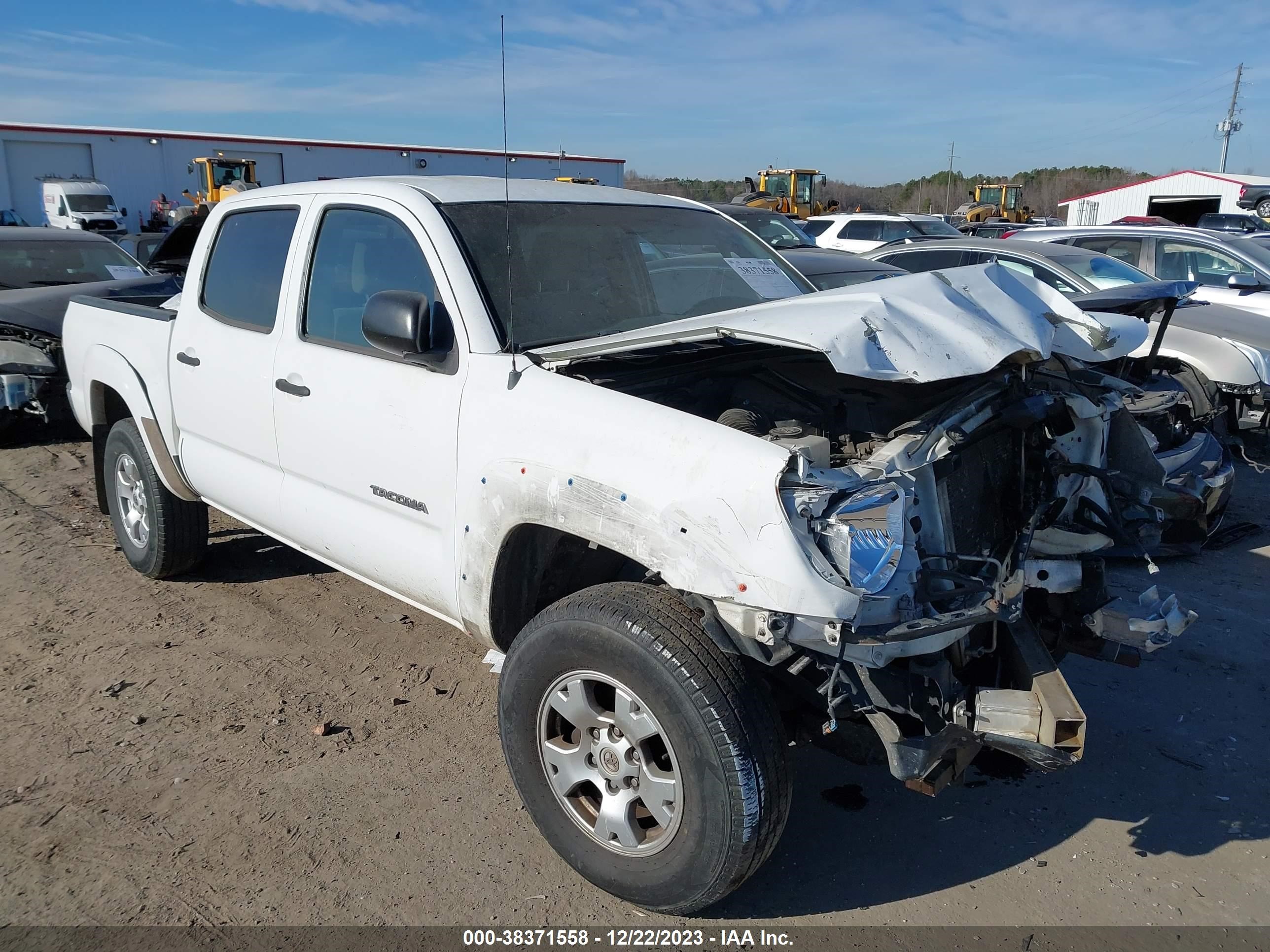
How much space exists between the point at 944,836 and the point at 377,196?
2993 mm

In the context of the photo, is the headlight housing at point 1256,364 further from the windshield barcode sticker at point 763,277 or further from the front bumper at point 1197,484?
the windshield barcode sticker at point 763,277

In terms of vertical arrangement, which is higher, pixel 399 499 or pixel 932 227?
pixel 932 227

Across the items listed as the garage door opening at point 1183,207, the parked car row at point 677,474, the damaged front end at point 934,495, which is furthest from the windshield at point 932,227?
the damaged front end at point 934,495

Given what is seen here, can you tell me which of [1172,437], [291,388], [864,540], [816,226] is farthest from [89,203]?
[864,540]

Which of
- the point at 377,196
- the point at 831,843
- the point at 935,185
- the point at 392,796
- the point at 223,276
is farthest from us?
the point at 935,185

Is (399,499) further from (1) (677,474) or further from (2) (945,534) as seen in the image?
(2) (945,534)

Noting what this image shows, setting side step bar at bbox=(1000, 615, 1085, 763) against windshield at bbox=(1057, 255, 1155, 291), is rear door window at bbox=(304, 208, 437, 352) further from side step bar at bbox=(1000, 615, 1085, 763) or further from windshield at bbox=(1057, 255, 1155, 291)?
windshield at bbox=(1057, 255, 1155, 291)

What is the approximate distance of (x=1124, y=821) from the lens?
3162 mm

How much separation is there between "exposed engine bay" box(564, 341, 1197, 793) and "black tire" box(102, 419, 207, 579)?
293 cm

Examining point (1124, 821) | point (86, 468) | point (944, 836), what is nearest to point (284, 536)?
point (944, 836)

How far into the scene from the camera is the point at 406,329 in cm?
288

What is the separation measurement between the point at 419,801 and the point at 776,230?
11355 millimetres

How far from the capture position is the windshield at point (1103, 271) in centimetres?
779

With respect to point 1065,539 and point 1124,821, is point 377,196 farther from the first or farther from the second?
point 1124,821
